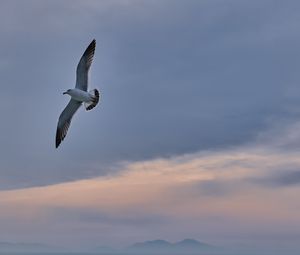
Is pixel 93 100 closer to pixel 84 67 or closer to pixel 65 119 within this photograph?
pixel 84 67

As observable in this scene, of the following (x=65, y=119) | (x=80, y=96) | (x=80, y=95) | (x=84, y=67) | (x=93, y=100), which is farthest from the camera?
(x=65, y=119)

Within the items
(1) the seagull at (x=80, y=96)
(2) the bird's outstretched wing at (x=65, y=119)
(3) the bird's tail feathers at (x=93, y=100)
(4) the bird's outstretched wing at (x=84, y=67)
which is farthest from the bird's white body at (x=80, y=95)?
(2) the bird's outstretched wing at (x=65, y=119)

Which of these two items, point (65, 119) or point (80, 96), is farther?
point (65, 119)

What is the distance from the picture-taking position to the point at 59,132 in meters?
50.1

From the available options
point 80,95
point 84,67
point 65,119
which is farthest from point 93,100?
point 65,119

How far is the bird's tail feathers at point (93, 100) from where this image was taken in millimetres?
43688

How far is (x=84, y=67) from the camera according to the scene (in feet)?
151

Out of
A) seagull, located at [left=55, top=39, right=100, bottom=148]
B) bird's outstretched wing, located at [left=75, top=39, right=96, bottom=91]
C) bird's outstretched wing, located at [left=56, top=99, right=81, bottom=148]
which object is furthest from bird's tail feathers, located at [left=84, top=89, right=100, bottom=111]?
bird's outstretched wing, located at [left=56, top=99, right=81, bottom=148]

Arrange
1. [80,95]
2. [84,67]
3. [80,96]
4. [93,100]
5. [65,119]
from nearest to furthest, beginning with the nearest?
[93,100], [80,95], [80,96], [84,67], [65,119]

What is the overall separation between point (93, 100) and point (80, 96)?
3.78 ft

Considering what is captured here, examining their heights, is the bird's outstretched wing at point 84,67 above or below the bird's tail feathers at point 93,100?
above

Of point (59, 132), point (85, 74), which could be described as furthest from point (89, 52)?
point (59, 132)

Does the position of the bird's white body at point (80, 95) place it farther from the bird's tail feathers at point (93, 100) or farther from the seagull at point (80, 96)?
the bird's tail feathers at point (93, 100)

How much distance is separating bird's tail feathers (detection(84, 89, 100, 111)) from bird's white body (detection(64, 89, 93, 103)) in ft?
0.60
